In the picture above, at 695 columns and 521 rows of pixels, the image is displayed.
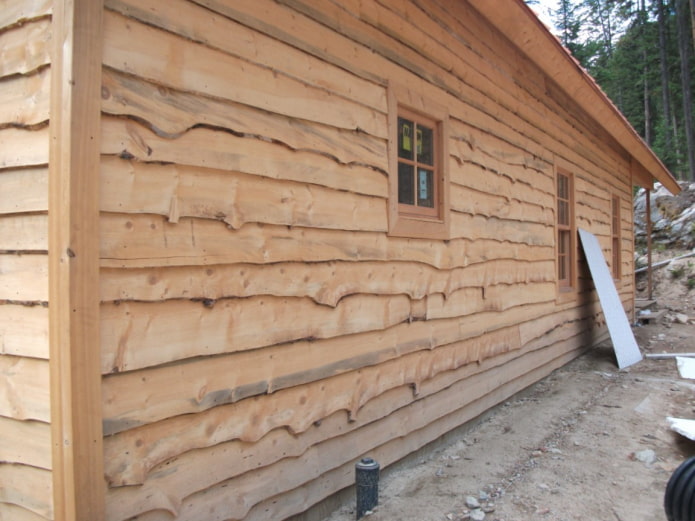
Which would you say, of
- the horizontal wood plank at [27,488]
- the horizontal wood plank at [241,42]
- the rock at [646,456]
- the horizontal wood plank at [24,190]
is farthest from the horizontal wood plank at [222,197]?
the rock at [646,456]

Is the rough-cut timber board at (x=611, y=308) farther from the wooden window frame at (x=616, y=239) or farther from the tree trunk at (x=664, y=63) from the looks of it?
the tree trunk at (x=664, y=63)

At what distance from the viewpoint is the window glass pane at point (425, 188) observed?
12.5 ft

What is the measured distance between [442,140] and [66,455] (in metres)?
3.26

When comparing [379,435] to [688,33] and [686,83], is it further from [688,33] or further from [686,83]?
[688,33]

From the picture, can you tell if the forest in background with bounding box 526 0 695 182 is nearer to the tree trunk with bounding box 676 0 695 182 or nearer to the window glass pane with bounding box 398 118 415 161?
the tree trunk with bounding box 676 0 695 182

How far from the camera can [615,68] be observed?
1177 inches

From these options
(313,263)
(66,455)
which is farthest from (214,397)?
(313,263)

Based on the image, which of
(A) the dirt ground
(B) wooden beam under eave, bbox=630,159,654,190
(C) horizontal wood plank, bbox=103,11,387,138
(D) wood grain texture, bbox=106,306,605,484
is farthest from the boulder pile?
(C) horizontal wood plank, bbox=103,11,387,138

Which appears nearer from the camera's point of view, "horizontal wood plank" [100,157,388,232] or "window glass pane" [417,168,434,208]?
"horizontal wood plank" [100,157,388,232]

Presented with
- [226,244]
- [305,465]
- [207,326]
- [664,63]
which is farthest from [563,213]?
[664,63]

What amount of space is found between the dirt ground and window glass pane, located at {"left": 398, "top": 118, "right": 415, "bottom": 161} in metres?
2.21

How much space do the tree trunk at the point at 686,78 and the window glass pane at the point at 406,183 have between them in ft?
77.2

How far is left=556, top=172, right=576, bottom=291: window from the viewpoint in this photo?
715cm

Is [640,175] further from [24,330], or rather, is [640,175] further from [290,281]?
[24,330]
